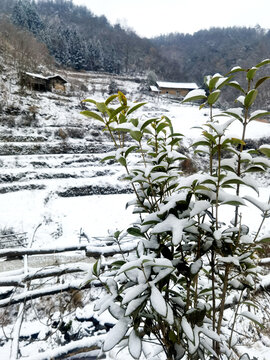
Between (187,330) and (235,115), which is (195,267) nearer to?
(187,330)

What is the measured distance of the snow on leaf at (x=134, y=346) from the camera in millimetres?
584

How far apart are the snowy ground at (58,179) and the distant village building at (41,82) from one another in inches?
61.9

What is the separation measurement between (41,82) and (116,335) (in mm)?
21955

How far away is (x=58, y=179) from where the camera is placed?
10766 mm

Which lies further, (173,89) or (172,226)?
(173,89)

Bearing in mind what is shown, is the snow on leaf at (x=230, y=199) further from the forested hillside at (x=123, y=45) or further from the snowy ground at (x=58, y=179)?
the forested hillside at (x=123, y=45)

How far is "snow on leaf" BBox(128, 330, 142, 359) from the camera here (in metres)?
0.58

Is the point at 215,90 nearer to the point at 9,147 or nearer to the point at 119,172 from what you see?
the point at 119,172

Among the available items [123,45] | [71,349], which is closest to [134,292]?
[71,349]

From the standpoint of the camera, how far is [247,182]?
2.16 ft

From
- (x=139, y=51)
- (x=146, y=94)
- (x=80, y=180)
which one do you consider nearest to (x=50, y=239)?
(x=80, y=180)

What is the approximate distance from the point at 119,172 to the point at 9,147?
6.35 meters

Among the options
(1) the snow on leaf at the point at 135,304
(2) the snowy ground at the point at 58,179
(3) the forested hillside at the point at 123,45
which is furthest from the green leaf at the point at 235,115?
(3) the forested hillside at the point at 123,45

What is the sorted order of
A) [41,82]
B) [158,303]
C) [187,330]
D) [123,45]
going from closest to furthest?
1. [158,303]
2. [187,330]
3. [41,82]
4. [123,45]
